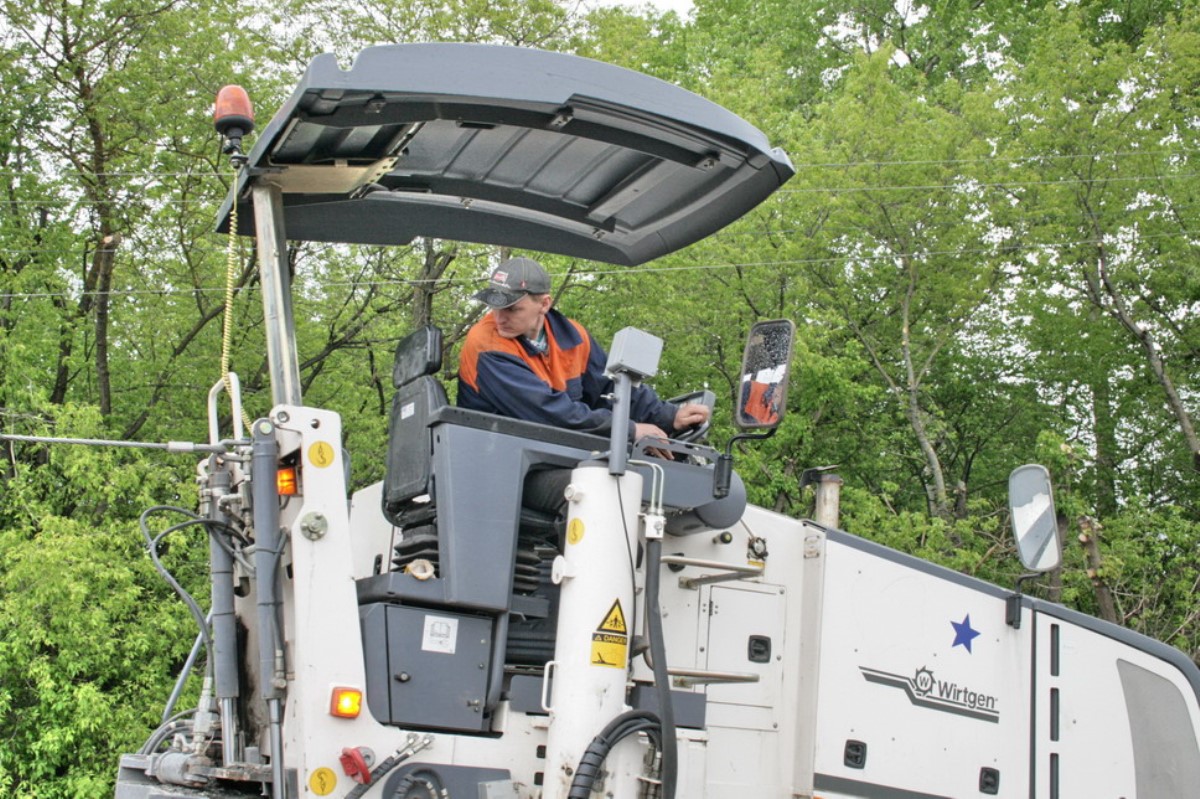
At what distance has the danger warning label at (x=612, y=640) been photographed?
4312mm

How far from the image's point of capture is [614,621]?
4.38 meters

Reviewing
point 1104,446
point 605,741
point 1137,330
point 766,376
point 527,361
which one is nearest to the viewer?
point 605,741

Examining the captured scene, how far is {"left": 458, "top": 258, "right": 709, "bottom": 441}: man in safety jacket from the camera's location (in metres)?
4.81

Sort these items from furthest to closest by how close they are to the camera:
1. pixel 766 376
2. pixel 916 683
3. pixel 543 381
Answer: pixel 916 683
pixel 543 381
pixel 766 376

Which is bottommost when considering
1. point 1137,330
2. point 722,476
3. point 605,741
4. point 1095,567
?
point 605,741

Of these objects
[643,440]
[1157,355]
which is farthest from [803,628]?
[1157,355]

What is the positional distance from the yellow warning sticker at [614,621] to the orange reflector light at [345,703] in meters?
0.79

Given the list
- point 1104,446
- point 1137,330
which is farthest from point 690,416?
point 1104,446

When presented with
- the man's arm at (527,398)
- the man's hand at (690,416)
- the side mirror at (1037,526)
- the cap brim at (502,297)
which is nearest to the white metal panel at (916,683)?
the side mirror at (1037,526)

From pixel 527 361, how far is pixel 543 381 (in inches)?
5.8

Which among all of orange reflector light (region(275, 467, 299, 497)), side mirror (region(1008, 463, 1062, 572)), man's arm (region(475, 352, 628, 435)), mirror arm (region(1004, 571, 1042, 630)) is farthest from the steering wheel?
orange reflector light (region(275, 467, 299, 497))

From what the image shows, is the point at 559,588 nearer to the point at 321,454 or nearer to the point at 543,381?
the point at 543,381

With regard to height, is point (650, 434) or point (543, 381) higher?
point (543, 381)

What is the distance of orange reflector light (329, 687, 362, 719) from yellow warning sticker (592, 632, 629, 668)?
0.75 m
